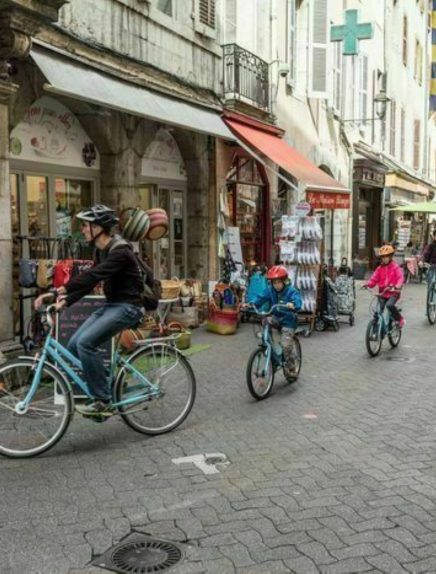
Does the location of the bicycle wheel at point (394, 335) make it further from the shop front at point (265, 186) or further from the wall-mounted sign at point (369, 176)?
the wall-mounted sign at point (369, 176)

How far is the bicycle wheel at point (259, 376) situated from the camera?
6.57 m

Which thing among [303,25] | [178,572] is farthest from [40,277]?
[303,25]

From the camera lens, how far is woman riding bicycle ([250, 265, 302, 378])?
22.9ft

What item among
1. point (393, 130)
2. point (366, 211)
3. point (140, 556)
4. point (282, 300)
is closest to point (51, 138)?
point (282, 300)

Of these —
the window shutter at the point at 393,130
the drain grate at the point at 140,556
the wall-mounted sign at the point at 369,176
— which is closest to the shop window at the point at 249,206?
the wall-mounted sign at the point at 369,176

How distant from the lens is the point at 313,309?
11.3 metres

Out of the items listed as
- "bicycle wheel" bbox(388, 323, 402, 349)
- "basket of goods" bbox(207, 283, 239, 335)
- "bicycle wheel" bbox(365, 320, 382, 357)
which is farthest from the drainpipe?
"bicycle wheel" bbox(365, 320, 382, 357)

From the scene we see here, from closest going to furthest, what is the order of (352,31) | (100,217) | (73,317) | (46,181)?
(100,217)
(73,317)
(46,181)
(352,31)

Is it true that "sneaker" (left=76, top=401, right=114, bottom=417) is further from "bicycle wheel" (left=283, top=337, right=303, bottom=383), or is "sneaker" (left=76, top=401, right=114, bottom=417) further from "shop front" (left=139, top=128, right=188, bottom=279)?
"shop front" (left=139, top=128, right=188, bottom=279)

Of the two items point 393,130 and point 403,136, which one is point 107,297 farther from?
point 403,136

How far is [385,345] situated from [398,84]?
67.2 ft

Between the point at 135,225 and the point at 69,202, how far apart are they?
1035 mm

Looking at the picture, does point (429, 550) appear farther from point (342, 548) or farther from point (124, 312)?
point (124, 312)

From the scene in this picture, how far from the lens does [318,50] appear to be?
17.3m
